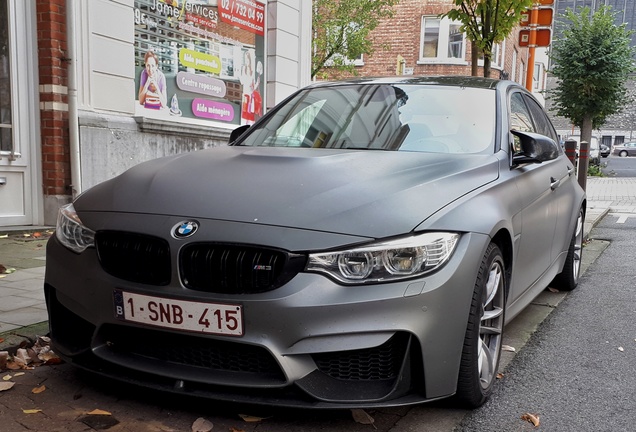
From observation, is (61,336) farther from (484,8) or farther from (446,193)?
(484,8)

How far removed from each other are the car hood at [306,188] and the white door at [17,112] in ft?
14.0

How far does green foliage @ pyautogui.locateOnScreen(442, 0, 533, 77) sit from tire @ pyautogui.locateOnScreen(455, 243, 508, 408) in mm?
5809

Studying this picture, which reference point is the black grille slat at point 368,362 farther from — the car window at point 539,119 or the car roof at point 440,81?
the car window at point 539,119

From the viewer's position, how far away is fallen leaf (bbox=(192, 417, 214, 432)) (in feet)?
8.05

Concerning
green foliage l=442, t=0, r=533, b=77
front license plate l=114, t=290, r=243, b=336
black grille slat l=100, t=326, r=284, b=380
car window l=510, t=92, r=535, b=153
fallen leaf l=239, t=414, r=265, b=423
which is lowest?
fallen leaf l=239, t=414, r=265, b=423

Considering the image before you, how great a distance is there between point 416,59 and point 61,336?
20.2 meters

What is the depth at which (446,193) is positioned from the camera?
8.55 ft

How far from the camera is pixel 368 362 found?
231 cm

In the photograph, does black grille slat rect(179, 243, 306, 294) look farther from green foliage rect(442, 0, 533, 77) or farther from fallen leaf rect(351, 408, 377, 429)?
green foliage rect(442, 0, 533, 77)

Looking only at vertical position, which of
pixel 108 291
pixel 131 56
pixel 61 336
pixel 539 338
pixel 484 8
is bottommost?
pixel 539 338

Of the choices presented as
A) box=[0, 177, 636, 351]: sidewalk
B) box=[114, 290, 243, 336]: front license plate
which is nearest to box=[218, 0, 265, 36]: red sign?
box=[0, 177, 636, 351]: sidewalk

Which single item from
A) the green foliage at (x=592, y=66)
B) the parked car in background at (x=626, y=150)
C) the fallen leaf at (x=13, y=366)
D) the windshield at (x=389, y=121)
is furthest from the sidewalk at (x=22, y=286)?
the parked car in background at (x=626, y=150)

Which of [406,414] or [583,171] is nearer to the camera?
[406,414]

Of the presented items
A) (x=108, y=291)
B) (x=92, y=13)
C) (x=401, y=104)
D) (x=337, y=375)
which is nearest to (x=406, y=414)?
(x=337, y=375)
